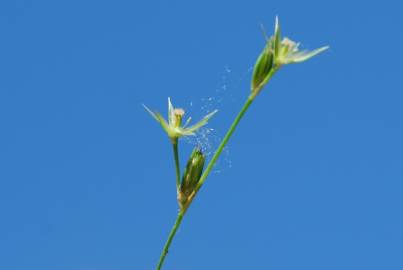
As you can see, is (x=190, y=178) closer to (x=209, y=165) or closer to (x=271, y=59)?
(x=209, y=165)

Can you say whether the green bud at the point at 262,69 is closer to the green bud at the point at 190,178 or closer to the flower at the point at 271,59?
the flower at the point at 271,59

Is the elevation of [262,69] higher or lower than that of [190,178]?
higher

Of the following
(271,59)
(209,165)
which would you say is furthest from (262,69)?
(209,165)

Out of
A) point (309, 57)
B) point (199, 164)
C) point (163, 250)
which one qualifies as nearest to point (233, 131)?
point (199, 164)

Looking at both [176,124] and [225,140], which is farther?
[176,124]

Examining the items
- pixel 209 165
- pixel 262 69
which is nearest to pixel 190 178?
pixel 209 165
